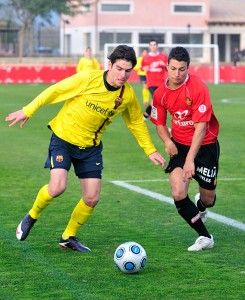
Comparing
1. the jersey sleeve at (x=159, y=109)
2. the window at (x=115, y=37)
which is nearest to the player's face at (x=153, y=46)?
the jersey sleeve at (x=159, y=109)

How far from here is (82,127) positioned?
30.1 feet

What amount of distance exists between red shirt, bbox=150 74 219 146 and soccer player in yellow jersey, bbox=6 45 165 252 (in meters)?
0.24

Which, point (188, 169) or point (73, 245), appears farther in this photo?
point (73, 245)

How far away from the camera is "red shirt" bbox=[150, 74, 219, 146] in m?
9.08

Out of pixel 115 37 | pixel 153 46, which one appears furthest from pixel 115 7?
pixel 153 46

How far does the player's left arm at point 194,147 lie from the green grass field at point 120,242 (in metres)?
0.78

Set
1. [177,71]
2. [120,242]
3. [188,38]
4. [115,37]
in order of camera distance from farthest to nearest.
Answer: [188,38] → [115,37] → [120,242] → [177,71]

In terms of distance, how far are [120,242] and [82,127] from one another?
1265 millimetres

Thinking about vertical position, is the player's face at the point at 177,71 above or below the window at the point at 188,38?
below

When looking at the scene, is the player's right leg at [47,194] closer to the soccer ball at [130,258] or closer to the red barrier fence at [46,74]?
the soccer ball at [130,258]

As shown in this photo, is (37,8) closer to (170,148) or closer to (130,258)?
(170,148)

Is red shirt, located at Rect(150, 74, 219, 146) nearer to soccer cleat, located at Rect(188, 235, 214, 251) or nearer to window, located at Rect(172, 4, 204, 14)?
soccer cleat, located at Rect(188, 235, 214, 251)

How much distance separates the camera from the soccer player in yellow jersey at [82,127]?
9.01 metres

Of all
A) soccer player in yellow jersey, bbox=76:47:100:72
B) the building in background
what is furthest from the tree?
soccer player in yellow jersey, bbox=76:47:100:72
